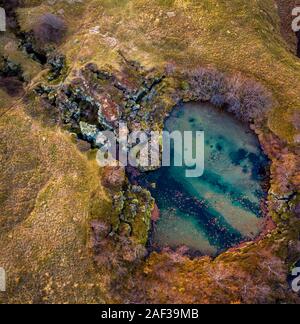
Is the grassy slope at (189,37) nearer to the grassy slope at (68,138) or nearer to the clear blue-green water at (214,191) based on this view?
the grassy slope at (68,138)

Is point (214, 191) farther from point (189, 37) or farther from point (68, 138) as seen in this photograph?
point (189, 37)

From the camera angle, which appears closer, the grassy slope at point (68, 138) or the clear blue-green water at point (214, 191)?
the grassy slope at point (68, 138)

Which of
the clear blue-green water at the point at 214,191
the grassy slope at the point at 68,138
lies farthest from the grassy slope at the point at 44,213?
the clear blue-green water at the point at 214,191

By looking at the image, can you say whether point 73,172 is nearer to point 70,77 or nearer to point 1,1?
point 70,77

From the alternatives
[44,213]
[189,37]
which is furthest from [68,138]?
[189,37]

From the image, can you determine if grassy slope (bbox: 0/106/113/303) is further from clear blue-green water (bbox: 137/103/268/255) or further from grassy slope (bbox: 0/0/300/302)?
clear blue-green water (bbox: 137/103/268/255)

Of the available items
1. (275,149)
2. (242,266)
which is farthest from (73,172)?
(275,149)
